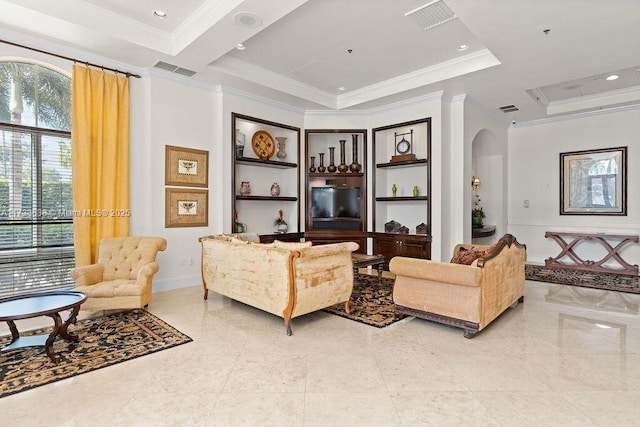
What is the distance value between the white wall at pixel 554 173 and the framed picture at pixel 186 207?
666 centimetres

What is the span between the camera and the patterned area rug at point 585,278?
17.5 ft

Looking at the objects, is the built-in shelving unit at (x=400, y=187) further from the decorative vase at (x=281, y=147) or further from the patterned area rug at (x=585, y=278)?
the patterned area rug at (x=585, y=278)

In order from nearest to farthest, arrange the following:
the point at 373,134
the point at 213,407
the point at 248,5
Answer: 1. the point at 213,407
2. the point at 248,5
3. the point at 373,134

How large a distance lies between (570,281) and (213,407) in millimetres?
5839

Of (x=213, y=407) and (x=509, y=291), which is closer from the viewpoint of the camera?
(x=213, y=407)

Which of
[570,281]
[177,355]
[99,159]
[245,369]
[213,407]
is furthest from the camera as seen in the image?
[570,281]

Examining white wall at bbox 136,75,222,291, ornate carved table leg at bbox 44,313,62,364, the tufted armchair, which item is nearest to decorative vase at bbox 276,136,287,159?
white wall at bbox 136,75,222,291

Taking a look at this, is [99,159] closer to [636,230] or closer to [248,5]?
[248,5]

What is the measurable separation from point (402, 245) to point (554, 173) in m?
3.86

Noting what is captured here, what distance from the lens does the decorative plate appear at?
20.8 ft

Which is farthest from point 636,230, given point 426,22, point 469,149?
point 426,22

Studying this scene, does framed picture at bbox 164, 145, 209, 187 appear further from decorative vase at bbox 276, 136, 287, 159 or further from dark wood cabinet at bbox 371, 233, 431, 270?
dark wood cabinet at bbox 371, 233, 431, 270

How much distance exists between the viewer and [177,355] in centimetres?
292

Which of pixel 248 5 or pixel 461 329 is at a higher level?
pixel 248 5
